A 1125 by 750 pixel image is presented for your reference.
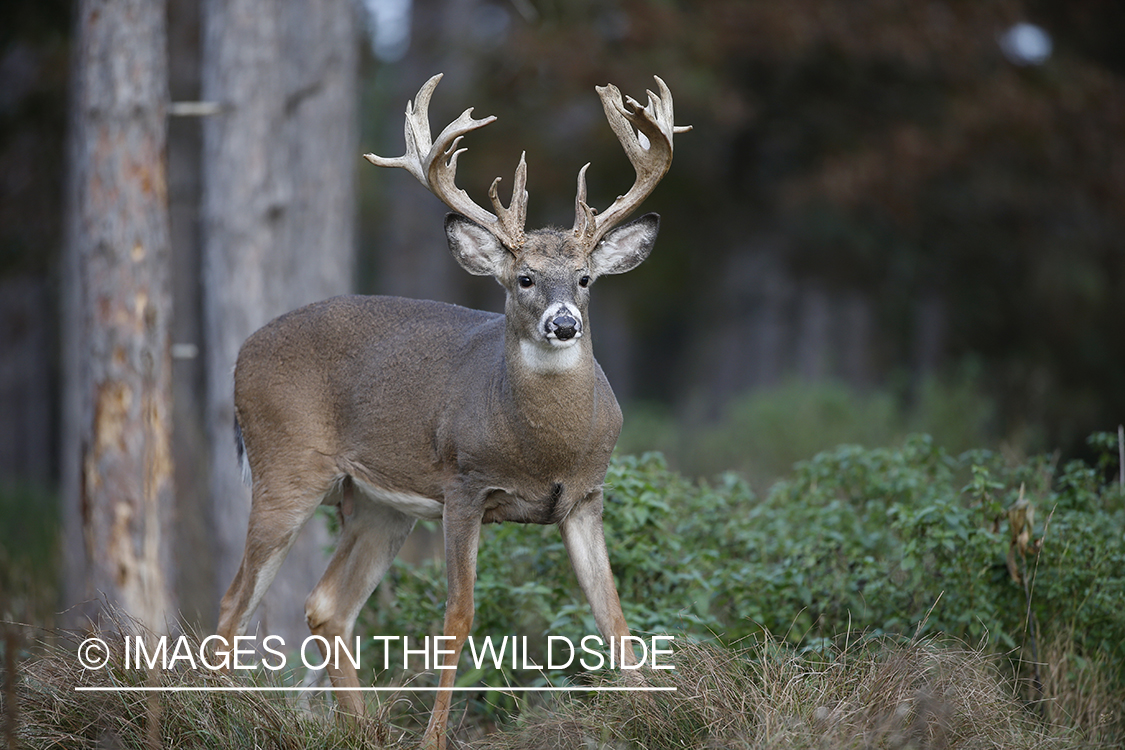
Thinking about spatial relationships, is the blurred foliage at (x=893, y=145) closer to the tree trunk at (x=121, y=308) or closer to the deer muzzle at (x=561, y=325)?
the tree trunk at (x=121, y=308)

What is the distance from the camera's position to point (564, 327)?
4.20m

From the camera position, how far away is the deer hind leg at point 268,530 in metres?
5.12

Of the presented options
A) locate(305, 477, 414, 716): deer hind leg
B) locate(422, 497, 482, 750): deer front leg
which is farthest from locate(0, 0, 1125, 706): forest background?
locate(422, 497, 482, 750): deer front leg

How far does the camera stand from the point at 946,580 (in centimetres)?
527

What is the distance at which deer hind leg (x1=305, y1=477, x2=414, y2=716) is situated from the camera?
5.41 meters

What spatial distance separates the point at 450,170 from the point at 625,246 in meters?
0.74

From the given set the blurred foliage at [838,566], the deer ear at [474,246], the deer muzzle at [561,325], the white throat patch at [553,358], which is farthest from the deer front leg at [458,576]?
the deer ear at [474,246]

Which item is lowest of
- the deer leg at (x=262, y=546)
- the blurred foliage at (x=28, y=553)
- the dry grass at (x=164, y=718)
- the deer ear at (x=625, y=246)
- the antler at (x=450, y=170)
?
the blurred foliage at (x=28, y=553)

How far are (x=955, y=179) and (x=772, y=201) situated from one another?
237 cm

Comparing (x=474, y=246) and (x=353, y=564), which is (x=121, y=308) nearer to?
(x=353, y=564)

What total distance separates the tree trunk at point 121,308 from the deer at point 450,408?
4.29 feet

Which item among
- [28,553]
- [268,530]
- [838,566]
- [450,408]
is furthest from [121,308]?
[838,566]

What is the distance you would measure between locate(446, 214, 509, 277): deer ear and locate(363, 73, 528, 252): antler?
32 mm

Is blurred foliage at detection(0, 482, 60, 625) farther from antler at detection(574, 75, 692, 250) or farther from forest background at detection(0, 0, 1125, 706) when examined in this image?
antler at detection(574, 75, 692, 250)
